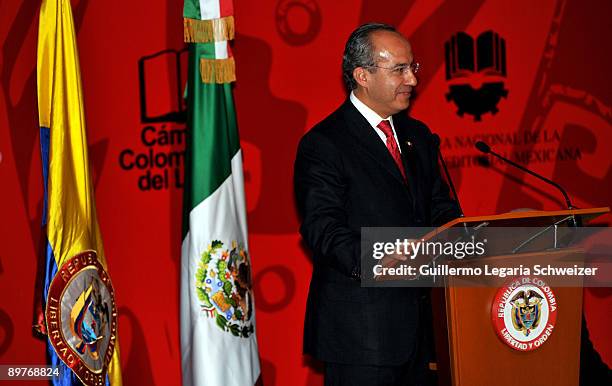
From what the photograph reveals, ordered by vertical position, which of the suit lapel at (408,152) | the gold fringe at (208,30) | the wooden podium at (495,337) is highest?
the gold fringe at (208,30)

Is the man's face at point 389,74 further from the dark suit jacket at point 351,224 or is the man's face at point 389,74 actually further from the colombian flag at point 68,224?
the colombian flag at point 68,224

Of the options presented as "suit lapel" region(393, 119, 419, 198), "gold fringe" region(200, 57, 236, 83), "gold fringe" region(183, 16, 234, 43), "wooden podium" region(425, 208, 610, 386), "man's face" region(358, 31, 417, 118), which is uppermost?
"gold fringe" region(183, 16, 234, 43)

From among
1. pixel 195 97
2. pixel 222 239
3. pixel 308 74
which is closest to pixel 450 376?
pixel 222 239

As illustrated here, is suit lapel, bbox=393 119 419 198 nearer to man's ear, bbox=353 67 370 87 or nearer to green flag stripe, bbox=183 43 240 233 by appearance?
man's ear, bbox=353 67 370 87

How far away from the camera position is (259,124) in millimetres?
3932

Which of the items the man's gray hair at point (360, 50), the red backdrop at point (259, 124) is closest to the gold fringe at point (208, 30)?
the red backdrop at point (259, 124)

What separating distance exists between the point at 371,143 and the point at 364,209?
233 mm

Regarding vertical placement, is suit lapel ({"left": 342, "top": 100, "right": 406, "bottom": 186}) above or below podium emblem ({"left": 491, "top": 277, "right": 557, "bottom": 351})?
above

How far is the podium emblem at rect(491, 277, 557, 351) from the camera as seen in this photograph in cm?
213

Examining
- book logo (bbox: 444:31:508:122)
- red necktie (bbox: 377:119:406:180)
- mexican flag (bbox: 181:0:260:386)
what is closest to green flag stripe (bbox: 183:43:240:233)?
mexican flag (bbox: 181:0:260:386)

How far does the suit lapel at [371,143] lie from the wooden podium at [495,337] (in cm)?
47

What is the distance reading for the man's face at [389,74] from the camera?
2596 mm

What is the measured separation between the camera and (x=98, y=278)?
3459 millimetres

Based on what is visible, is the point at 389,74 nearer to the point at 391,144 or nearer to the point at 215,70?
the point at 391,144
